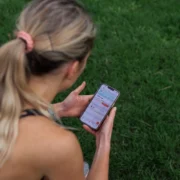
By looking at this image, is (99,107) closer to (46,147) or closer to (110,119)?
(110,119)

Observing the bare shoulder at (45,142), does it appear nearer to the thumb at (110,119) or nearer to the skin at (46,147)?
the skin at (46,147)

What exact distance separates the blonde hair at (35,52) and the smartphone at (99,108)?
64 cm

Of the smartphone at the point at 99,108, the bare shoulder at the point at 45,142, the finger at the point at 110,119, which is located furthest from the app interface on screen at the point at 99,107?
the bare shoulder at the point at 45,142

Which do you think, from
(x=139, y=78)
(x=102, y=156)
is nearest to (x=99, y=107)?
(x=102, y=156)

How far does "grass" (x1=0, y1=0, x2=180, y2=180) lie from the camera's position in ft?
8.87

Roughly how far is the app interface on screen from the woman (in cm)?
58

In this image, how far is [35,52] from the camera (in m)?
1.58

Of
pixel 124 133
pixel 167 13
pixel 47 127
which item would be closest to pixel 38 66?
pixel 47 127

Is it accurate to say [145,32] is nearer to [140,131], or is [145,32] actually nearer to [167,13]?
[167,13]

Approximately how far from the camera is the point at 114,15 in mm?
3988

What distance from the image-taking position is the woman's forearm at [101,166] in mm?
2014

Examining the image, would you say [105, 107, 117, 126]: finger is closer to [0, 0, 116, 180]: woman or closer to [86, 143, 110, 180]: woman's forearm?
[86, 143, 110, 180]: woman's forearm

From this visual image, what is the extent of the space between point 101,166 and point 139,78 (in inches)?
54.1

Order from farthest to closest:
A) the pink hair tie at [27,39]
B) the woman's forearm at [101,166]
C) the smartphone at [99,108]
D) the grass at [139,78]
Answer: the grass at [139,78] < the smartphone at [99,108] < the woman's forearm at [101,166] < the pink hair tie at [27,39]
